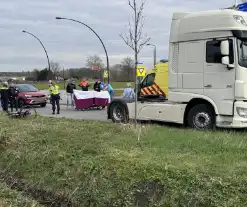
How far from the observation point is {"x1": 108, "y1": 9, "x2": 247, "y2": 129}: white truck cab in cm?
1082

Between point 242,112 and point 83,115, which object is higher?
point 242,112

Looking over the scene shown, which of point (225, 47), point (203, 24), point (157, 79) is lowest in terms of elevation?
point (157, 79)

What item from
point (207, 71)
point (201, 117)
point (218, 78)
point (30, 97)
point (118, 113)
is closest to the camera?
point (218, 78)

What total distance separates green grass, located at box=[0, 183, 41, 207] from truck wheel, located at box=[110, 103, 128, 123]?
7640 mm

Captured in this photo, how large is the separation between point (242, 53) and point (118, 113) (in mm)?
5452

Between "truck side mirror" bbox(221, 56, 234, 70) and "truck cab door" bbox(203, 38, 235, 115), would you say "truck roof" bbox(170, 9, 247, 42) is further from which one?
"truck side mirror" bbox(221, 56, 234, 70)

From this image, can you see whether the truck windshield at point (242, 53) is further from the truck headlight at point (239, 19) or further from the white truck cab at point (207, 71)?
the truck headlight at point (239, 19)

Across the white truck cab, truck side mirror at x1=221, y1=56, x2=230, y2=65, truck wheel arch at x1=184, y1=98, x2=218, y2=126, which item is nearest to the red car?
the white truck cab

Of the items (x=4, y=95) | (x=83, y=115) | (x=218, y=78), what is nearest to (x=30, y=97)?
(x=4, y=95)

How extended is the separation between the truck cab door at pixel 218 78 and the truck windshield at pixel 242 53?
18 cm

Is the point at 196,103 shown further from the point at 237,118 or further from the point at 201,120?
the point at 237,118

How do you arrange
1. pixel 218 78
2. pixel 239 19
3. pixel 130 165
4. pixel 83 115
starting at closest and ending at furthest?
pixel 130 165 → pixel 239 19 → pixel 218 78 → pixel 83 115

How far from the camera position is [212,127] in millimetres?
11438

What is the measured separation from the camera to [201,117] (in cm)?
1167
